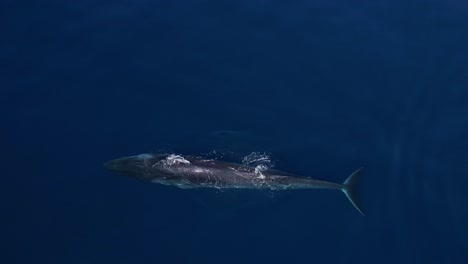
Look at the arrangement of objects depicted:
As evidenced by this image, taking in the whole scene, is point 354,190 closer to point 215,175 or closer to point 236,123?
point 215,175

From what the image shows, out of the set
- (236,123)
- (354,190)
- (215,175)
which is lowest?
(354,190)

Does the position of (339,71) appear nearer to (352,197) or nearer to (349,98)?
(349,98)

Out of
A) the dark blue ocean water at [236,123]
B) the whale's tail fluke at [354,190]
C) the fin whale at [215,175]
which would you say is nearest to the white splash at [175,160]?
the fin whale at [215,175]

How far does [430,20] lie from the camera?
2578 centimetres

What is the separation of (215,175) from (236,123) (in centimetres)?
325

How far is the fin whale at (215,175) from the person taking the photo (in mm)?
19344

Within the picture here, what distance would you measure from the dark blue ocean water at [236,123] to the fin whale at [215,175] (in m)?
0.61

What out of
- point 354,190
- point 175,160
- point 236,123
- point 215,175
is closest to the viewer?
point 354,190

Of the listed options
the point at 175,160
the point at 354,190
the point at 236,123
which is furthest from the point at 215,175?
the point at 354,190

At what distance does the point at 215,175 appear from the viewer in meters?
19.4

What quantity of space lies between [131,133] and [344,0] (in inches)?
538

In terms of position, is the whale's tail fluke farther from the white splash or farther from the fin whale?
the white splash

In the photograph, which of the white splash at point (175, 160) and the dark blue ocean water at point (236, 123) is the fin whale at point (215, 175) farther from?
the dark blue ocean water at point (236, 123)

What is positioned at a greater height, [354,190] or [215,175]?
[215,175]
